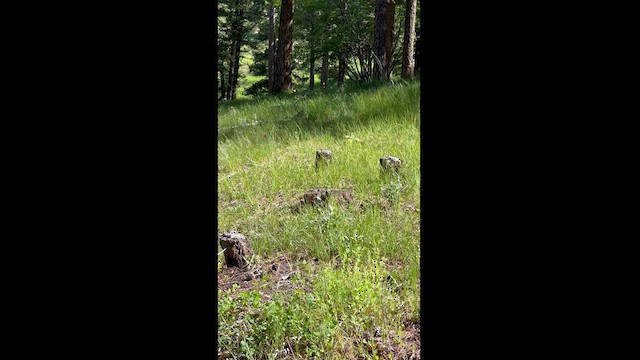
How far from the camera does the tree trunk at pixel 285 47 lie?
1420 centimetres

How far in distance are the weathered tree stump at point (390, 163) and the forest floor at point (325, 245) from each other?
0.19 ft

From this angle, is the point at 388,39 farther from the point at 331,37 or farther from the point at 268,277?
the point at 268,277

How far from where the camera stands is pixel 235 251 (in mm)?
3225

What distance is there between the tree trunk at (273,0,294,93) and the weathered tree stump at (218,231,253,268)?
11.7 m

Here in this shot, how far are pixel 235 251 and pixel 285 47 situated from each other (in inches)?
471

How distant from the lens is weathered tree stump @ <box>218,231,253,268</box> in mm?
3221

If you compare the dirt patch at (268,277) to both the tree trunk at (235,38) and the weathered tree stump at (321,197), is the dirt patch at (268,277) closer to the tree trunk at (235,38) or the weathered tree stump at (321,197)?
the weathered tree stump at (321,197)

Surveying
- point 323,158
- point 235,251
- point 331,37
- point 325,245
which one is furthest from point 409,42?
point 235,251

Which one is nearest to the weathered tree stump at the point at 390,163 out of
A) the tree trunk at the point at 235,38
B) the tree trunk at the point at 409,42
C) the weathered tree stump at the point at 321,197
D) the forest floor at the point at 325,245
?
the forest floor at the point at 325,245

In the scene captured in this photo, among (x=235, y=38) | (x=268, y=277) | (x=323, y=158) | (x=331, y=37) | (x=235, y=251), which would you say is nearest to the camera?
(x=268, y=277)

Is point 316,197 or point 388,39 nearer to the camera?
point 316,197

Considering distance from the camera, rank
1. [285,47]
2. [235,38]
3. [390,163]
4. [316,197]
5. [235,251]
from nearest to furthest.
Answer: [235,251]
[316,197]
[390,163]
[285,47]
[235,38]

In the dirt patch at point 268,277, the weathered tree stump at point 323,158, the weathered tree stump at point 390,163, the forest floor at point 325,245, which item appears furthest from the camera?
the weathered tree stump at point 323,158
